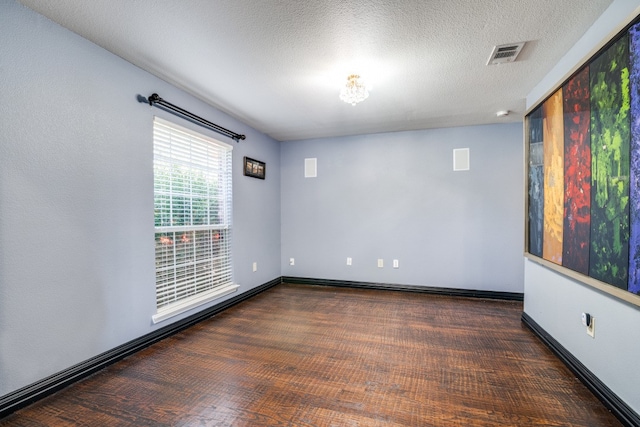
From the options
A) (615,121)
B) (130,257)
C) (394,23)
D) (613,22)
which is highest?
(394,23)

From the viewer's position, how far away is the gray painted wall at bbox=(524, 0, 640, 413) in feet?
5.18

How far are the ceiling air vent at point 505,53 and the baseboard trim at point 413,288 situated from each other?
3.05 metres

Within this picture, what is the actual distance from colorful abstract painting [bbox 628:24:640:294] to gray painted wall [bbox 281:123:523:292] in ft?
8.77

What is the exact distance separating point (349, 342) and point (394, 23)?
259cm

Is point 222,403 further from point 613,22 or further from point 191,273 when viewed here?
point 613,22

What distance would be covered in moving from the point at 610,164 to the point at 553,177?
782 mm

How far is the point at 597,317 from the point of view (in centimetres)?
187

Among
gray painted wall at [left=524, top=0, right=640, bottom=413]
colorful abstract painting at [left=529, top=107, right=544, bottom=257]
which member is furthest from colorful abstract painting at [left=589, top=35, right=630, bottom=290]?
colorful abstract painting at [left=529, top=107, right=544, bottom=257]

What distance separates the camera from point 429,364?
2.25 m

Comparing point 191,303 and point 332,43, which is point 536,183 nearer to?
point 332,43

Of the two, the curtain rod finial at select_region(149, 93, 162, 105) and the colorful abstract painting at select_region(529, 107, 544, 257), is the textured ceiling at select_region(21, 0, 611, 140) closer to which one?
the curtain rod finial at select_region(149, 93, 162, 105)

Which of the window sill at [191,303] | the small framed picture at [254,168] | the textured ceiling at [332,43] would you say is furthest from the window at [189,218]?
the textured ceiling at [332,43]

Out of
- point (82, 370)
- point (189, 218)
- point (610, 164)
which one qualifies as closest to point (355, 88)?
point (610, 164)

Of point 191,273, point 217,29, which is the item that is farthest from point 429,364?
point 217,29
